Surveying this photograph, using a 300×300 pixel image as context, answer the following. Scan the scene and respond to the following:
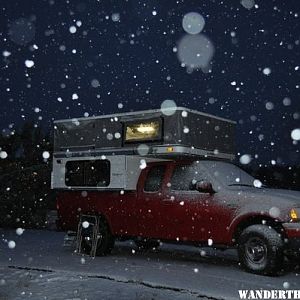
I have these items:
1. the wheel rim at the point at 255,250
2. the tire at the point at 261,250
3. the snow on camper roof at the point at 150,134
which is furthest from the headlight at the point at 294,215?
the snow on camper roof at the point at 150,134

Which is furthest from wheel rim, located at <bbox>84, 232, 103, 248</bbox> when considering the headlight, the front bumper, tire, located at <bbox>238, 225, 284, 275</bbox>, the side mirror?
the headlight

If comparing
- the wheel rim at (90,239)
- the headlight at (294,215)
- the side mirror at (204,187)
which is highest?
the side mirror at (204,187)

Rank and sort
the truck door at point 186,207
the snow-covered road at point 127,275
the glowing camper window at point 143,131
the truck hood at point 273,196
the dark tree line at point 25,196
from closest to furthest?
1. the snow-covered road at point 127,275
2. the truck hood at point 273,196
3. the truck door at point 186,207
4. the glowing camper window at point 143,131
5. the dark tree line at point 25,196

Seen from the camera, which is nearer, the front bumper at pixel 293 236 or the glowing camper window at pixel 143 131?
the front bumper at pixel 293 236

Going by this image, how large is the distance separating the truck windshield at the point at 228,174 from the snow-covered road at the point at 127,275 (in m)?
1.56

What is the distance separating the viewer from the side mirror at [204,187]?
8578mm

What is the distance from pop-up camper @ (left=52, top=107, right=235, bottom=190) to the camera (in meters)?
9.62

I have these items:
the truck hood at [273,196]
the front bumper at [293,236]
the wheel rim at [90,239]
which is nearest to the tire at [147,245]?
the wheel rim at [90,239]

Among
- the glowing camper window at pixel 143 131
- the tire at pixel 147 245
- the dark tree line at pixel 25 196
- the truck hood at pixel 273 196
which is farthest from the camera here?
the dark tree line at pixel 25 196

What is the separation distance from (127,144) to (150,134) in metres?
0.58

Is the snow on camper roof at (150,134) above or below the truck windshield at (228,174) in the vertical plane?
above

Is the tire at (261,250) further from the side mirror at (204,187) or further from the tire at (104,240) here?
the tire at (104,240)

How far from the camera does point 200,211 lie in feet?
29.2

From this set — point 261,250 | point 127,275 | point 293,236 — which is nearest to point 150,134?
point 127,275
